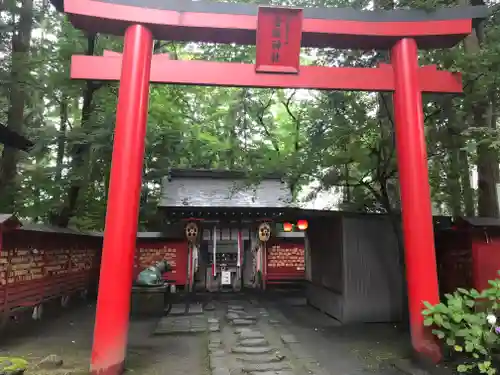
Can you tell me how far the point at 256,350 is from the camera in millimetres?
6703

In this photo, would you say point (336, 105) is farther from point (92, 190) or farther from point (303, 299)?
point (92, 190)

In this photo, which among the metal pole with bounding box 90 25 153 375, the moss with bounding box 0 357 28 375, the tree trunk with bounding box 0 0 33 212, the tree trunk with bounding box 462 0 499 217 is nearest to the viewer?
the moss with bounding box 0 357 28 375

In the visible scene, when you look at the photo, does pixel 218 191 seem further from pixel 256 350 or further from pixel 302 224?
pixel 256 350

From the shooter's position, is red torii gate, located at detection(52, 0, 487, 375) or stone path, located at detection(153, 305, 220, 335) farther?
stone path, located at detection(153, 305, 220, 335)

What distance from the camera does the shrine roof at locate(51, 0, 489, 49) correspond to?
18.8ft

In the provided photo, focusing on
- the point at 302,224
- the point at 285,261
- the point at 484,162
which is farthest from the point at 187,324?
the point at 484,162

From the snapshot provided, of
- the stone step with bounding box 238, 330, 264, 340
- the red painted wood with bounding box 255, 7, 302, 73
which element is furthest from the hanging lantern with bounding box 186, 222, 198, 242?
the red painted wood with bounding box 255, 7, 302, 73

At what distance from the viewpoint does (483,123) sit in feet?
26.2

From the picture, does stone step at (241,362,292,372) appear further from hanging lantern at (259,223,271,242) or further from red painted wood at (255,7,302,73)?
hanging lantern at (259,223,271,242)

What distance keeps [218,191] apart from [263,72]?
9444mm

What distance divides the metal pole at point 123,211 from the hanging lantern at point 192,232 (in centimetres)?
852

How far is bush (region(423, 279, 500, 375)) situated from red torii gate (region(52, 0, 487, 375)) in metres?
0.35

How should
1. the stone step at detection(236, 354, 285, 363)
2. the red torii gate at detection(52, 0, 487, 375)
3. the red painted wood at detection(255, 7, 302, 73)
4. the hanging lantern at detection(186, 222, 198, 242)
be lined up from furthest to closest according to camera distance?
1. the hanging lantern at detection(186, 222, 198, 242)
2. the stone step at detection(236, 354, 285, 363)
3. the red painted wood at detection(255, 7, 302, 73)
4. the red torii gate at detection(52, 0, 487, 375)

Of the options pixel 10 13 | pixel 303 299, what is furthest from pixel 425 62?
pixel 10 13
